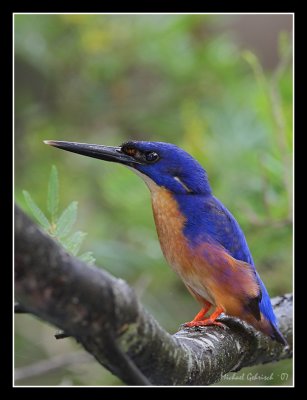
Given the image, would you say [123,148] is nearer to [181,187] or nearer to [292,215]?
[181,187]

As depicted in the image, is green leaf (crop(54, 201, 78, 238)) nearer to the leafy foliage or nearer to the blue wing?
the leafy foliage

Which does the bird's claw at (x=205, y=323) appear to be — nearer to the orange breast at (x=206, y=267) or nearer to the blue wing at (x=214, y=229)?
the orange breast at (x=206, y=267)

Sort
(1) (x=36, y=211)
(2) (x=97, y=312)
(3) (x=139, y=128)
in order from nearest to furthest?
(2) (x=97, y=312) < (1) (x=36, y=211) < (3) (x=139, y=128)

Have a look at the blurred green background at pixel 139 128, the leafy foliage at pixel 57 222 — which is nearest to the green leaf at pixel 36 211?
the leafy foliage at pixel 57 222

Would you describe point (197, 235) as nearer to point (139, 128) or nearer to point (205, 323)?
point (205, 323)

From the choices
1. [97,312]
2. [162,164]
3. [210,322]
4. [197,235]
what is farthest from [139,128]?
[97,312]

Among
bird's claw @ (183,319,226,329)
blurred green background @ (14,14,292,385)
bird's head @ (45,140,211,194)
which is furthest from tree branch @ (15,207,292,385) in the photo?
blurred green background @ (14,14,292,385)
